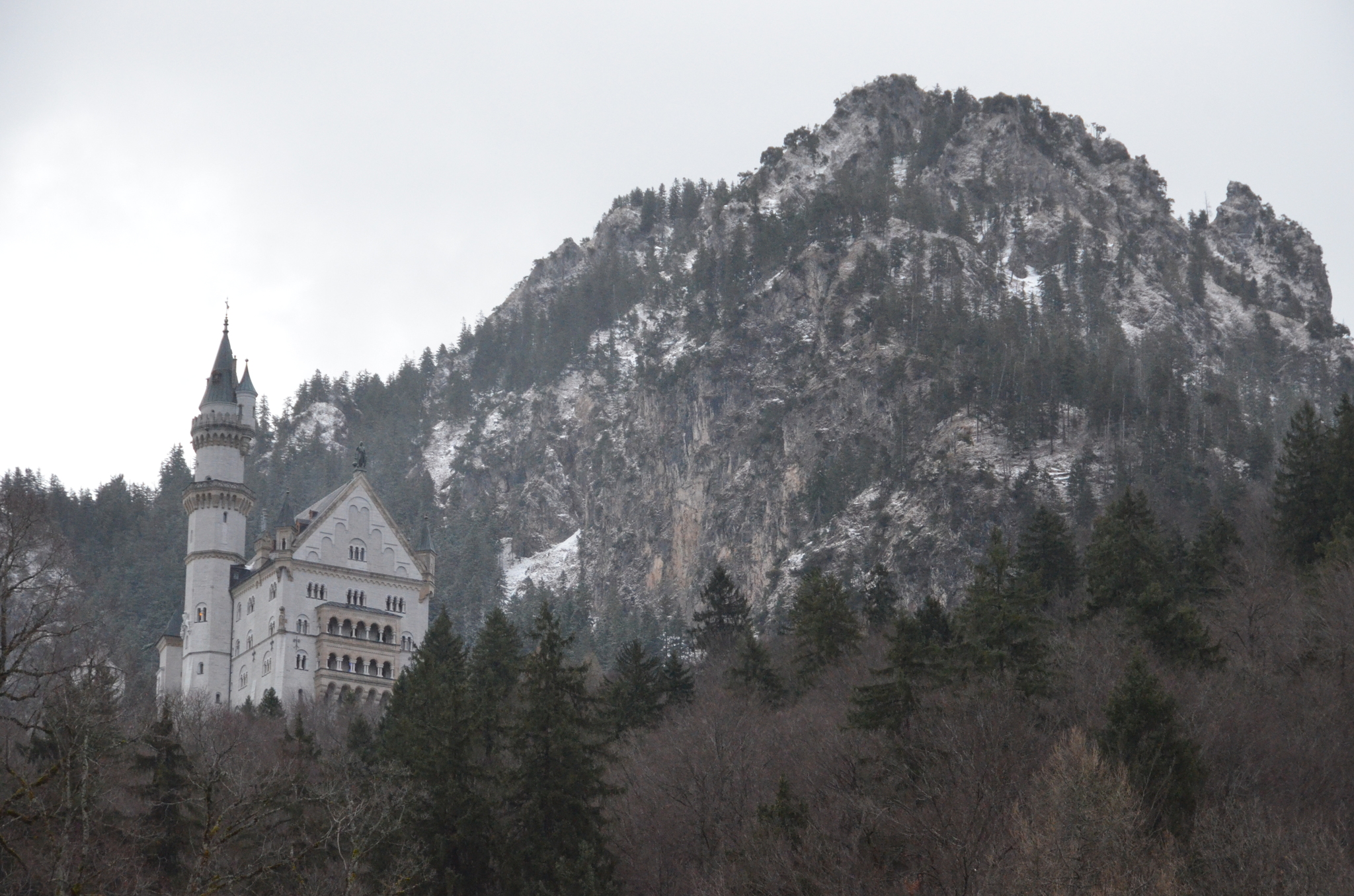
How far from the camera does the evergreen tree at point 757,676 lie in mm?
60656

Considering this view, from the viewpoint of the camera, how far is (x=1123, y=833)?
35.2 m

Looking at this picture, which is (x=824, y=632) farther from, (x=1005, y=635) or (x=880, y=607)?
(x=1005, y=635)

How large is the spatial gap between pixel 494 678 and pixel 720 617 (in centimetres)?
2093

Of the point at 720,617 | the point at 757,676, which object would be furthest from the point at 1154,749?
the point at 720,617

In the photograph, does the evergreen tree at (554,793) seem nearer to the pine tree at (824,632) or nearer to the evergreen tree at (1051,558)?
the pine tree at (824,632)

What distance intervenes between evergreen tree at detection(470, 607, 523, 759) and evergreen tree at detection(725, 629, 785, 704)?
828 centimetres

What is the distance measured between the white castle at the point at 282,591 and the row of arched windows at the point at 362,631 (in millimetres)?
76

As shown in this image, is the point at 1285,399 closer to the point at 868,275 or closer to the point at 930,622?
the point at 868,275

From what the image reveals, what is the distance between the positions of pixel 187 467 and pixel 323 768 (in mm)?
→ 131836

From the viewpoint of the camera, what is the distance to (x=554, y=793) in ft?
141

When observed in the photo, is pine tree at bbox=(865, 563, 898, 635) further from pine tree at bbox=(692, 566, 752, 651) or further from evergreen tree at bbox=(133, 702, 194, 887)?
evergreen tree at bbox=(133, 702, 194, 887)

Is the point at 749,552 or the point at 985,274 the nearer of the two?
the point at 749,552

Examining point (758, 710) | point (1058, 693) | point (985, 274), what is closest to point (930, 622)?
point (758, 710)

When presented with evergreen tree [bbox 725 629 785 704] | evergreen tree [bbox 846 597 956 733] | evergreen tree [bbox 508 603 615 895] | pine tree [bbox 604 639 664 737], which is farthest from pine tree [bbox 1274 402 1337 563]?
evergreen tree [bbox 508 603 615 895]
